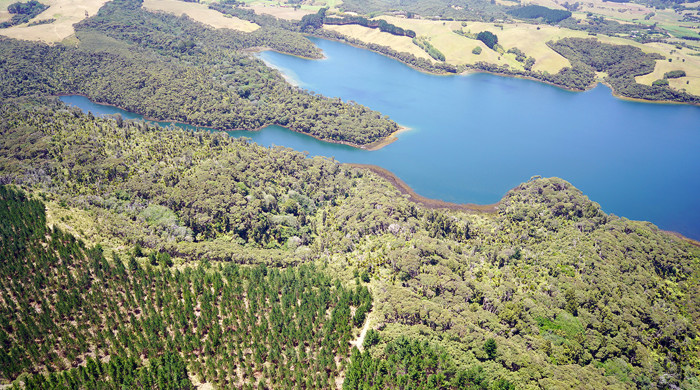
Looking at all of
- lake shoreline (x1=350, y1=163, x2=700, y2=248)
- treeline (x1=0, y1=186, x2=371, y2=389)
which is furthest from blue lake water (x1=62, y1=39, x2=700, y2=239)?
treeline (x1=0, y1=186, x2=371, y2=389)

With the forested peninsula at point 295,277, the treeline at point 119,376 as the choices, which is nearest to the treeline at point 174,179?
the forested peninsula at point 295,277

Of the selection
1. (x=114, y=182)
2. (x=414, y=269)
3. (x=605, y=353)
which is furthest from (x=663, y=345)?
(x=114, y=182)

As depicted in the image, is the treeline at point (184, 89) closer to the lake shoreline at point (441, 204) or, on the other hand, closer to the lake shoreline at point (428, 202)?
the lake shoreline at point (428, 202)

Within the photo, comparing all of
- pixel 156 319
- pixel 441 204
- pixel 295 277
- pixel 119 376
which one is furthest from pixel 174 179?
pixel 441 204

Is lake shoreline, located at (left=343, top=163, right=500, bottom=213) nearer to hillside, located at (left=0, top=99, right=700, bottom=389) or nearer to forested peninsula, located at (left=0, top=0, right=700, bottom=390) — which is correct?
forested peninsula, located at (left=0, top=0, right=700, bottom=390)

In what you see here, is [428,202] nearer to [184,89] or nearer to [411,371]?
[411,371]

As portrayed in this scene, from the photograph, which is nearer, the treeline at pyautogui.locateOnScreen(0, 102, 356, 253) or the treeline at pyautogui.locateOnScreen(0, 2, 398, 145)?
the treeline at pyautogui.locateOnScreen(0, 102, 356, 253)

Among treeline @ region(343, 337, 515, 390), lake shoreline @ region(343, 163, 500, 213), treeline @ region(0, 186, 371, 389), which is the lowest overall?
treeline @ region(0, 186, 371, 389)
